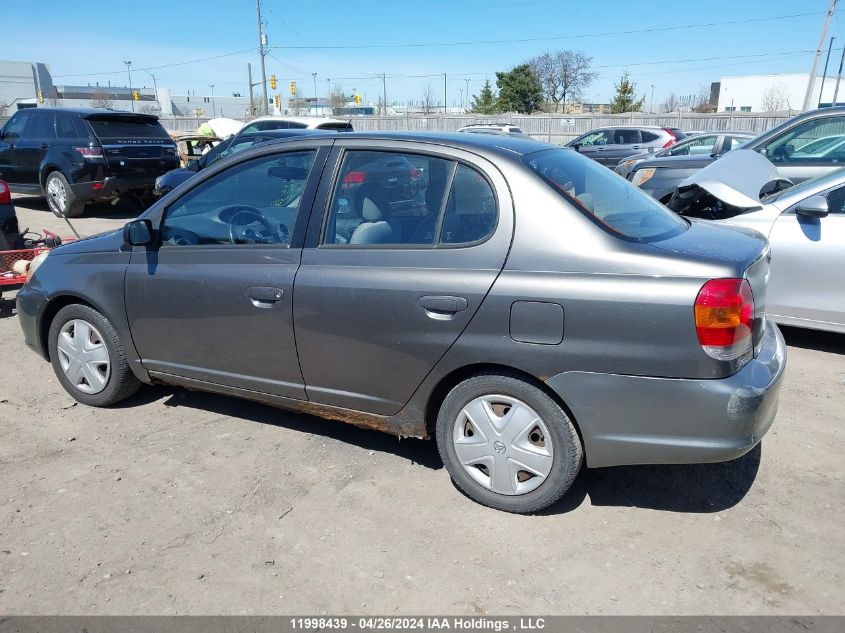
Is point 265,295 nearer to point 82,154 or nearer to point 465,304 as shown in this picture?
point 465,304

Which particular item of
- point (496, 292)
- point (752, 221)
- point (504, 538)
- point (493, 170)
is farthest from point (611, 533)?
point (752, 221)

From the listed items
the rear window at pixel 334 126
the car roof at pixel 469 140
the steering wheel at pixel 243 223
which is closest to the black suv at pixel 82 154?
the rear window at pixel 334 126

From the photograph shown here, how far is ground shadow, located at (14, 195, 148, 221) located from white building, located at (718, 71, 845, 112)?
69.6m

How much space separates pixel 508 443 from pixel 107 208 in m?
13.0

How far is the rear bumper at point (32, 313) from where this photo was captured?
4.30 m

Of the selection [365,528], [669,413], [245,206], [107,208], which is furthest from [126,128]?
[669,413]

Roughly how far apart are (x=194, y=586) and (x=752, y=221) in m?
4.84

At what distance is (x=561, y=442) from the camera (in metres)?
2.92

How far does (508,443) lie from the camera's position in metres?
3.02

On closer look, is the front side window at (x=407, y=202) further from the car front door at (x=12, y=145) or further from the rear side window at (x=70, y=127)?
the car front door at (x=12, y=145)

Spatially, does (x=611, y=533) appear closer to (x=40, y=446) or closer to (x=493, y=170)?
(x=493, y=170)

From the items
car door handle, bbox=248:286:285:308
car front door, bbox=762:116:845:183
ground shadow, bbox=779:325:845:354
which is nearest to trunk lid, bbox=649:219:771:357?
car door handle, bbox=248:286:285:308

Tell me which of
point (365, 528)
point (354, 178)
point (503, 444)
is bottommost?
point (365, 528)

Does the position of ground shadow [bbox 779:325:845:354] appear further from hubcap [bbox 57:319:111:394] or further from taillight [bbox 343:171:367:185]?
hubcap [bbox 57:319:111:394]
